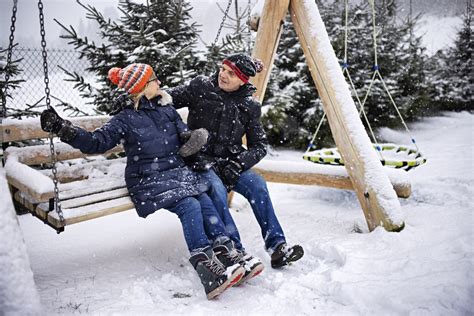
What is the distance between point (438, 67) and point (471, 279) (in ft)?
38.1

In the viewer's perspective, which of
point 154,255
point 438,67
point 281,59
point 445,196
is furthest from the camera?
point 438,67

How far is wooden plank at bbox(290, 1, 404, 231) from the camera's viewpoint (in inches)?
134

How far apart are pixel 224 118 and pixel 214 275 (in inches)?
50.1

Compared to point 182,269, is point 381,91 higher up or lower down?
higher up

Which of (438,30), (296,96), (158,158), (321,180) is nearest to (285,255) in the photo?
(158,158)

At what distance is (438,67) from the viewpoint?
12.3m

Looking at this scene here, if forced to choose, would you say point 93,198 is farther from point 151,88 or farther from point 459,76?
point 459,76

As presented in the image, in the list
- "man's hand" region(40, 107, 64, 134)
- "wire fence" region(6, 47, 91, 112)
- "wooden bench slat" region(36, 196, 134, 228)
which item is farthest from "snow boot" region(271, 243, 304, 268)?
"wire fence" region(6, 47, 91, 112)

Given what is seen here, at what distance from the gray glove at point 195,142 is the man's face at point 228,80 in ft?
1.63

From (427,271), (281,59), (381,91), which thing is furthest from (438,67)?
(427,271)

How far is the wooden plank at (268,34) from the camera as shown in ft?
12.2

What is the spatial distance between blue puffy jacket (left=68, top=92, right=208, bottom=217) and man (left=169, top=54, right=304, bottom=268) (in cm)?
21

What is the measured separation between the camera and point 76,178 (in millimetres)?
3420

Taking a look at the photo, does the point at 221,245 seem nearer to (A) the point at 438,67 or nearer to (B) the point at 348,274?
(B) the point at 348,274
